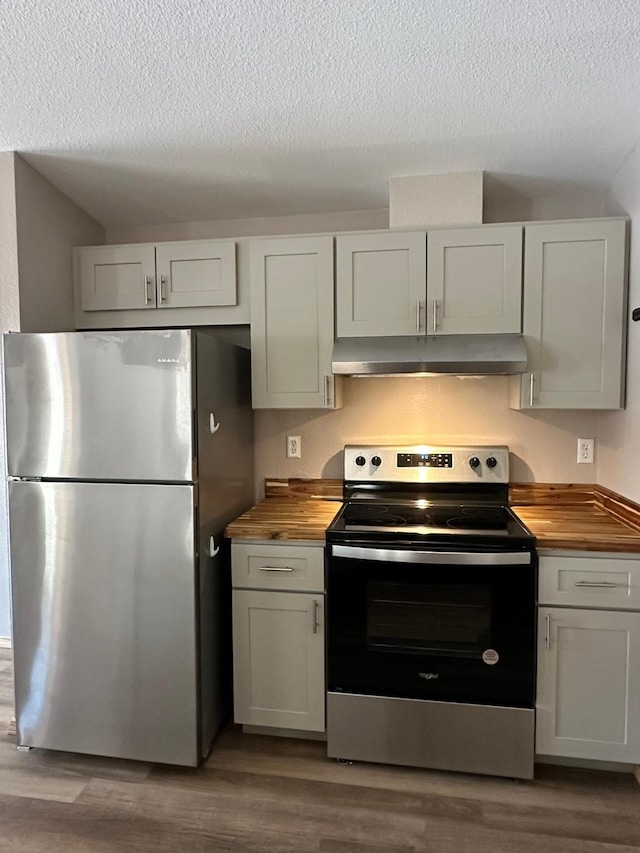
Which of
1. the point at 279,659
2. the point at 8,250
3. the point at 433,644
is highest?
the point at 8,250

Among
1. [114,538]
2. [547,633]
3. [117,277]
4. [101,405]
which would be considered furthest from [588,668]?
[117,277]

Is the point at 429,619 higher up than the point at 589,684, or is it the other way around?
the point at 429,619

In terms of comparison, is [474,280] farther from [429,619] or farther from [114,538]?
[114,538]

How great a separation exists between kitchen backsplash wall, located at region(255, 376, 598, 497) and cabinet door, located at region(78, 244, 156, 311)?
0.82m

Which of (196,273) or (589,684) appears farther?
(196,273)

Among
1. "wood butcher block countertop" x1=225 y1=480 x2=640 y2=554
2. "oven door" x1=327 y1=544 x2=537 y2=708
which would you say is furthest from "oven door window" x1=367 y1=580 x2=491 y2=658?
"wood butcher block countertop" x1=225 y1=480 x2=640 y2=554

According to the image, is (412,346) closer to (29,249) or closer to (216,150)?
(216,150)

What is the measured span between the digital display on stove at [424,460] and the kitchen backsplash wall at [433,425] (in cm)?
13

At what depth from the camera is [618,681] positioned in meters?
1.88

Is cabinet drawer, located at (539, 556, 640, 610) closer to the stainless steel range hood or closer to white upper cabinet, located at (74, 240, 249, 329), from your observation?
the stainless steel range hood

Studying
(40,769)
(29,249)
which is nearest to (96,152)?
(29,249)

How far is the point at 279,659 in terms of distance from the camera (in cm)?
210

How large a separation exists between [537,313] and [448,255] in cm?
44

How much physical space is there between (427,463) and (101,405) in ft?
4.79
